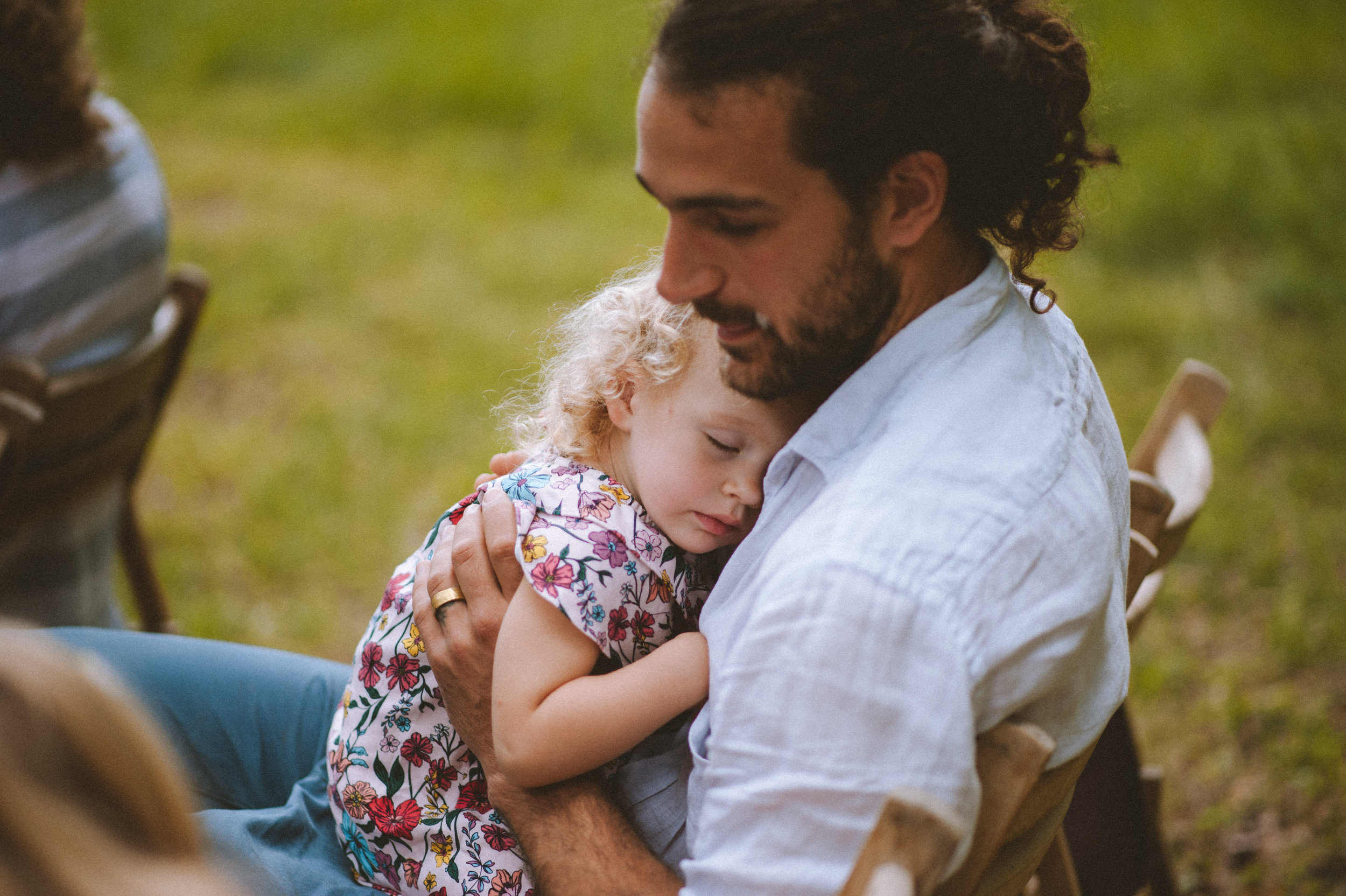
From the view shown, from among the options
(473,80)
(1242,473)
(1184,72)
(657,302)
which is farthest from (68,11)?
(1184,72)

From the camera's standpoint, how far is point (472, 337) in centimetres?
514

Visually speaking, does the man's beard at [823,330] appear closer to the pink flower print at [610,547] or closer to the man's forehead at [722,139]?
the man's forehead at [722,139]

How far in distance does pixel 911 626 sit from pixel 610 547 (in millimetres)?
521

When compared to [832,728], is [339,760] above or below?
below

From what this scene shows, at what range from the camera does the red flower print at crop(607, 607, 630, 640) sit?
1385mm

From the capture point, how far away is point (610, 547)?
56.1 inches

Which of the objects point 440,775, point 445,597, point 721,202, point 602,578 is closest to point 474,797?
point 440,775

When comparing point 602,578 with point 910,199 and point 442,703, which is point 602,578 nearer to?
point 442,703

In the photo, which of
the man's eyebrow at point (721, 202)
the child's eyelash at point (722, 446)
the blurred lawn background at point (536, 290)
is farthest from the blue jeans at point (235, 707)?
→ the blurred lawn background at point (536, 290)

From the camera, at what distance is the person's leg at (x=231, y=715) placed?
5.97 ft

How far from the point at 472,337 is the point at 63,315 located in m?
2.67

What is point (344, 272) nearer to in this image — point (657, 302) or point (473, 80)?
point (473, 80)

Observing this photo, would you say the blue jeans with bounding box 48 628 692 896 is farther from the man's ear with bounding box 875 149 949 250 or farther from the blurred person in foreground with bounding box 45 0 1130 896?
the man's ear with bounding box 875 149 949 250

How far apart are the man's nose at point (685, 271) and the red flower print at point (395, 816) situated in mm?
813
